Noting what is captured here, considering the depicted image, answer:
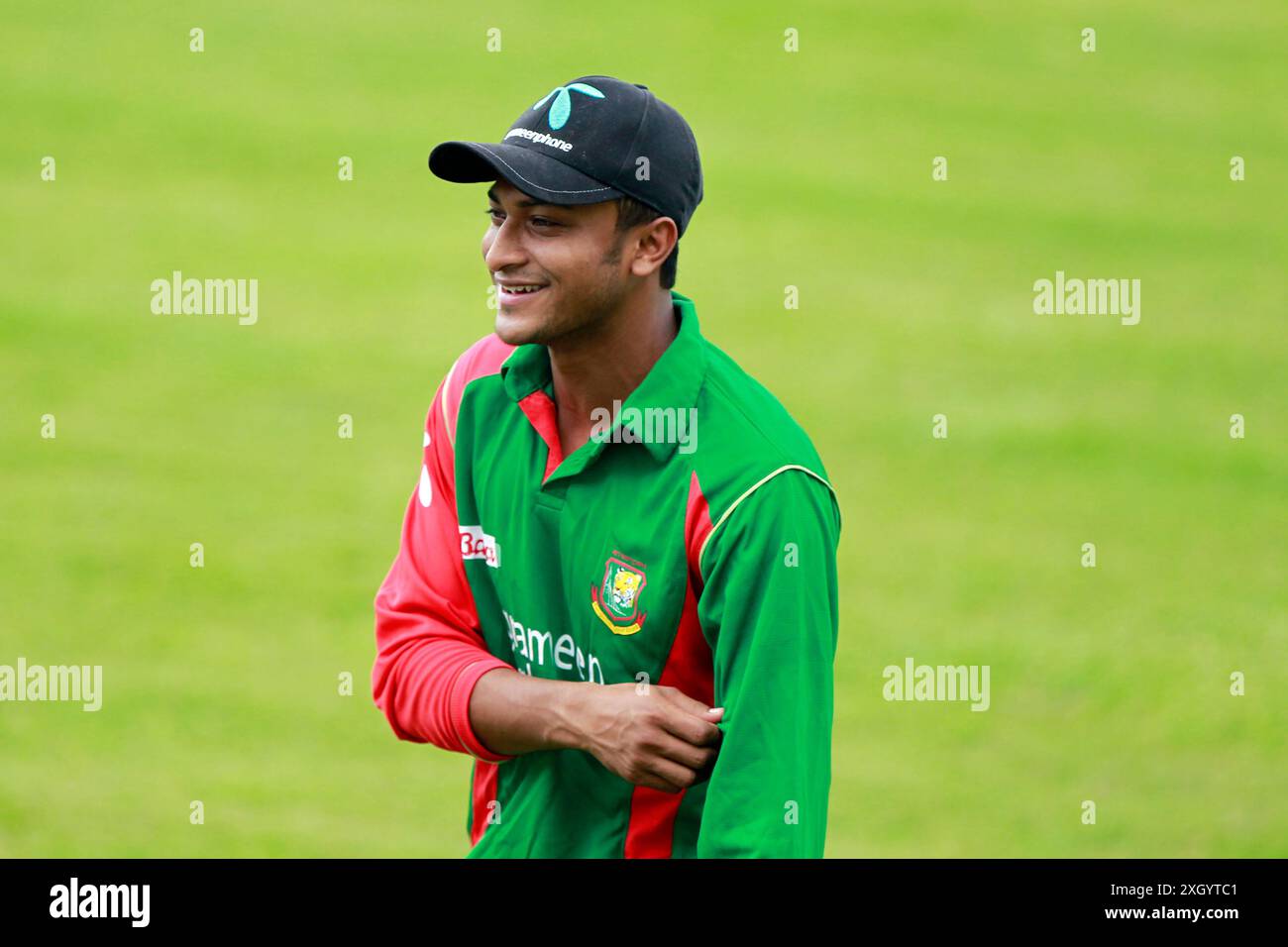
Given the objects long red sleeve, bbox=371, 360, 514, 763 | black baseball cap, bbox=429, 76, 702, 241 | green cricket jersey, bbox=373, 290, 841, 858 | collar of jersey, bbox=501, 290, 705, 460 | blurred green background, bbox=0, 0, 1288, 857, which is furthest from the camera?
blurred green background, bbox=0, 0, 1288, 857

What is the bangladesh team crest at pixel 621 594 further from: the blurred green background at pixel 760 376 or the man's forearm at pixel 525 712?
the blurred green background at pixel 760 376

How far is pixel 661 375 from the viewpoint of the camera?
12.0ft

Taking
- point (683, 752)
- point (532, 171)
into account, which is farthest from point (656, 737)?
point (532, 171)

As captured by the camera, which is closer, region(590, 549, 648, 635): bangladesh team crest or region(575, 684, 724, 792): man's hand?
region(575, 684, 724, 792): man's hand

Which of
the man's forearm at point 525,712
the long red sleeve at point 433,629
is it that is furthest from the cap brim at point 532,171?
the man's forearm at point 525,712

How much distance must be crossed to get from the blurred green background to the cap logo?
16.7 feet

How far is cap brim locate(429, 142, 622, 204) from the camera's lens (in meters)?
3.47

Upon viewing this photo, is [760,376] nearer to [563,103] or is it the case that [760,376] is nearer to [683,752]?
[563,103]

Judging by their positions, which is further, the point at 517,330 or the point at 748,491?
the point at 517,330

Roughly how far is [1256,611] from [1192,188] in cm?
664

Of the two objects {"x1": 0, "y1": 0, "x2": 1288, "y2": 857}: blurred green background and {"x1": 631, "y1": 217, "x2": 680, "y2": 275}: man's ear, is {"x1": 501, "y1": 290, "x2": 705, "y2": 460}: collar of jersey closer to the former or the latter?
{"x1": 631, "y1": 217, "x2": 680, "y2": 275}: man's ear

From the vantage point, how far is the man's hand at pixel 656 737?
135 inches

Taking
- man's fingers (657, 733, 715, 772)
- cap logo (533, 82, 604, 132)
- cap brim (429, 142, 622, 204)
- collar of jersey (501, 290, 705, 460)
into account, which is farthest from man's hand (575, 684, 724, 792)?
cap logo (533, 82, 604, 132)

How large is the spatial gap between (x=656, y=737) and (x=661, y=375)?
68 centimetres
